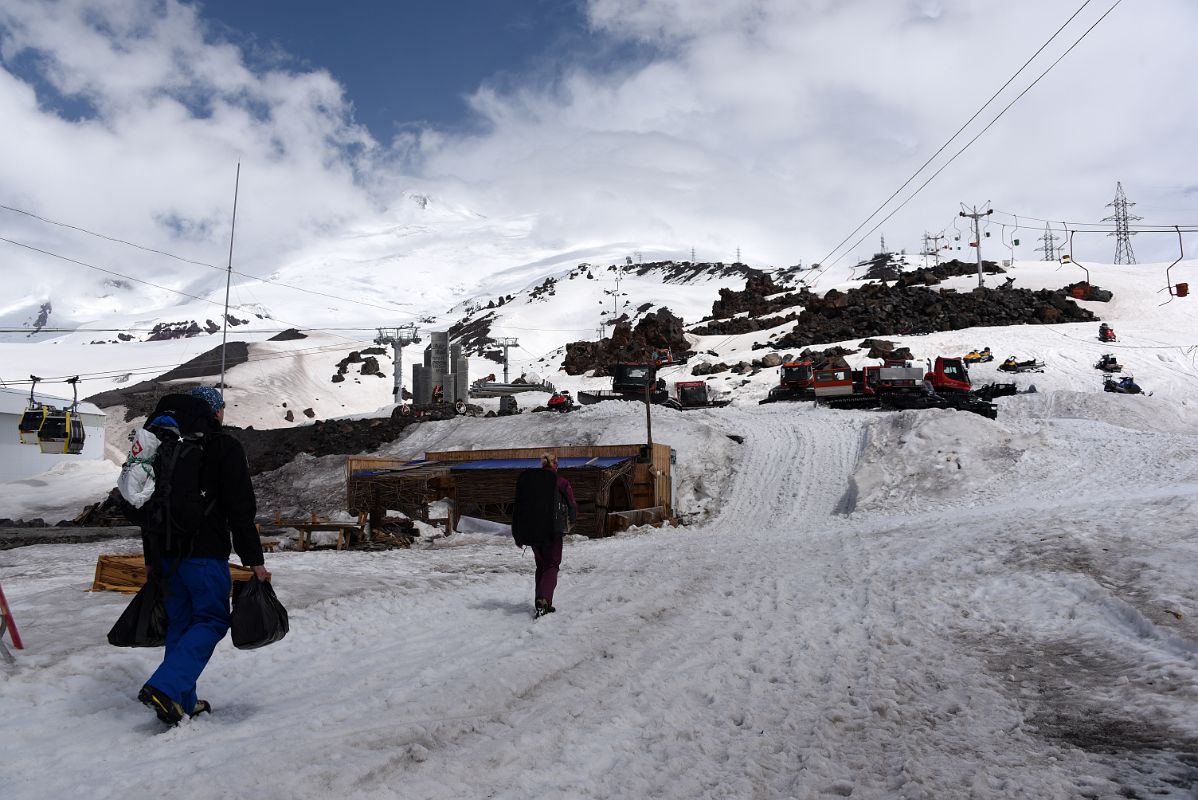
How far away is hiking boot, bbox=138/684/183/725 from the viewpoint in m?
4.38

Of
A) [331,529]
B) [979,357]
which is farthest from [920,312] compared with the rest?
[331,529]

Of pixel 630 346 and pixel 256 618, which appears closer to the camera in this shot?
pixel 256 618

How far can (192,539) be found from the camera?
4570 millimetres

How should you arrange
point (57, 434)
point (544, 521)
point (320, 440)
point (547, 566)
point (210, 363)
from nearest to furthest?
point (547, 566)
point (544, 521)
point (57, 434)
point (320, 440)
point (210, 363)

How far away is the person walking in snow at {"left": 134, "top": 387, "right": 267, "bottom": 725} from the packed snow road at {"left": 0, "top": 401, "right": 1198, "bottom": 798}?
0.33m

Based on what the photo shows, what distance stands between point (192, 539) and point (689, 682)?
11.9 feet

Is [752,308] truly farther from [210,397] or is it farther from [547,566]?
[210,397]

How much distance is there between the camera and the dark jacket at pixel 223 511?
181 inches

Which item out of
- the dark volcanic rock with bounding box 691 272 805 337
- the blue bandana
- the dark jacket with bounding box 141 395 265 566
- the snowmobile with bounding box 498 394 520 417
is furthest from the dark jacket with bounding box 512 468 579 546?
the dark volcanic rock with bounding box 691 272 805 337

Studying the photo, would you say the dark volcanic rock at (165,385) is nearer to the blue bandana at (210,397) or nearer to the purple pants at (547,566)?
the purple pants at (547,566)

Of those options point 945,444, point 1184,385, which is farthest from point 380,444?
point 1184,385

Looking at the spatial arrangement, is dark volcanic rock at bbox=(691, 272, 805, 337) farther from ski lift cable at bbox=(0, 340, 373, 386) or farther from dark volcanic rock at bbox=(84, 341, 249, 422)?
dark volcanic rock at bbox=(84, 341, 249, 422)

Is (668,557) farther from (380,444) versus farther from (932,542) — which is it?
(380,444)

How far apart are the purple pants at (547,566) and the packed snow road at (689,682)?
0.43 metres
